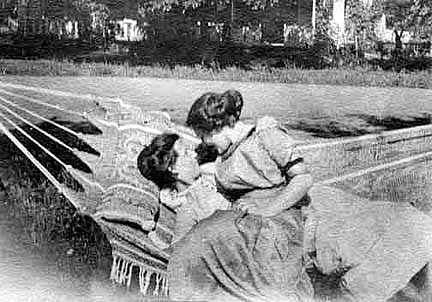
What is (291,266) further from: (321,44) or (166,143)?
(321,44)

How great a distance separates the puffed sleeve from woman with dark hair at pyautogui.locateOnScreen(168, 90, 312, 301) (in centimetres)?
2

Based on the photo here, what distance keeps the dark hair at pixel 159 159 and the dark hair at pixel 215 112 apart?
3.0 inches

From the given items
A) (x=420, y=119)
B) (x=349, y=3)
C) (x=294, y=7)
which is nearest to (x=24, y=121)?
(x=294, y=7)

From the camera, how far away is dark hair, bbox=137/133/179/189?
1.64m

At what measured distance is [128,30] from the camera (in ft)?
5.48

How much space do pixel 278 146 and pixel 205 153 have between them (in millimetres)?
199

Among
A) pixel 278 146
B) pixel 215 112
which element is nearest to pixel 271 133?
pixel 278 146

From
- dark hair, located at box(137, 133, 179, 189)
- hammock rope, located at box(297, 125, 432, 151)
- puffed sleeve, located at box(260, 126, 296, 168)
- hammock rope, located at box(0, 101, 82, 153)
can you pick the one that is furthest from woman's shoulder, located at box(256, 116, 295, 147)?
hammock rope, located at box(0, 101, 82, 153)

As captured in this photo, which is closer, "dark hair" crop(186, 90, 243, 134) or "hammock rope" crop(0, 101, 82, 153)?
"dark hair" crop(186, 90, 243, 134)

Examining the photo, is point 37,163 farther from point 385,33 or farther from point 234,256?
point 385,33

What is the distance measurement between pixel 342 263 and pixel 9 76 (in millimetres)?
952

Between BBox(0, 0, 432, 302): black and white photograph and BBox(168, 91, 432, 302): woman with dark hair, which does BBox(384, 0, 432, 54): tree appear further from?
BBox(168, 91, 432, 302): woman with dark hair

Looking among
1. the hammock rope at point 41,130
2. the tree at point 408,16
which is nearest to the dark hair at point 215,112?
the hammock rope at point 41,130

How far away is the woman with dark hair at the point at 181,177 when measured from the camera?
5.37 ft
